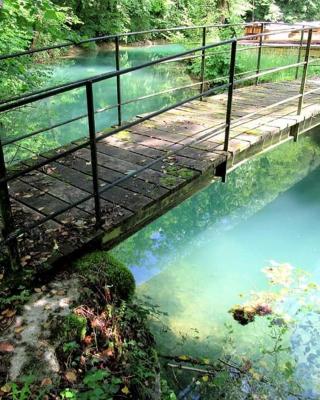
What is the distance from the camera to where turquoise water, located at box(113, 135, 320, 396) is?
177 inches

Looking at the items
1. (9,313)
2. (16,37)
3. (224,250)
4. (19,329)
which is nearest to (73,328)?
(19,329)

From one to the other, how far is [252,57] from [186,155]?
1155 centimetres

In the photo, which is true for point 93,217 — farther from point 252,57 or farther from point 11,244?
point 252,57

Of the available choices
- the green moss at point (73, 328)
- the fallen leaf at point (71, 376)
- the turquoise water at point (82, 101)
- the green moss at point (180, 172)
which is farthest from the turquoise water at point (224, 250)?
the turquoise water at point (82, 101)

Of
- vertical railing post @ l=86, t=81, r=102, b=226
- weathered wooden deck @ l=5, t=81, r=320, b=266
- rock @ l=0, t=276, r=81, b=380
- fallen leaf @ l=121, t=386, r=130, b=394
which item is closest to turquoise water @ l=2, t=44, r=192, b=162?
weathered wooden deck @ l=5, t=81, r=320, b=266

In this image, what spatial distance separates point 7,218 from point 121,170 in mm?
1703

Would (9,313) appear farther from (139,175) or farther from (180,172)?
(180,172)

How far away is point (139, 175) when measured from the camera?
3.95 m

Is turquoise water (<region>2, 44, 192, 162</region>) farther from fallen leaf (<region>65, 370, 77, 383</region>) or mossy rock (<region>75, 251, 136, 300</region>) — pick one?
fallen leaf (<region>65, 370, 77, 383</region>)

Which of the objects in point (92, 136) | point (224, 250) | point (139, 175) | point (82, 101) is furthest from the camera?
point (82, 101)

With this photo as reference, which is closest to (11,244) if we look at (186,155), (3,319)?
(3,319)

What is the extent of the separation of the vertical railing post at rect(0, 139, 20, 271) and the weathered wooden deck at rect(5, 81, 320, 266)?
128 mm

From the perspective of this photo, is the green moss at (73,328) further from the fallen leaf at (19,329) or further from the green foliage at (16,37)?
the green foliage at (16,37)

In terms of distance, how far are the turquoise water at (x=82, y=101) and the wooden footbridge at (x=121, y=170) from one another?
2.25m
